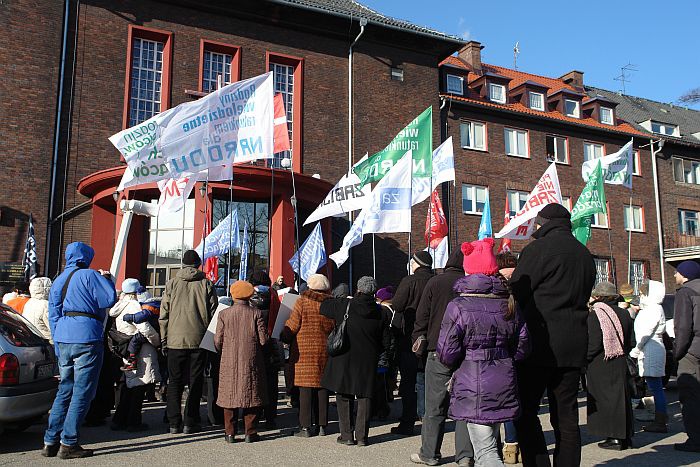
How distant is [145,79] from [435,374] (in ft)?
53.1

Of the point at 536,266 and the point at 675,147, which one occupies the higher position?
the point at 675,147

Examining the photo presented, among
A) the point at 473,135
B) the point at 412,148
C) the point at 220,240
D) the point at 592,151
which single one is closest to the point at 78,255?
the point at 412,148

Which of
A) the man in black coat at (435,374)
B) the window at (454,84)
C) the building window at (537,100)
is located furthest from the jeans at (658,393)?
the building window at (537,100)

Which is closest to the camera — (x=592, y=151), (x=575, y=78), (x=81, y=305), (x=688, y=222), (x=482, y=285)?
(x=482, y=285)

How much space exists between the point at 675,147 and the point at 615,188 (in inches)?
217

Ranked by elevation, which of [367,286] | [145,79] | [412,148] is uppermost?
[145,79]

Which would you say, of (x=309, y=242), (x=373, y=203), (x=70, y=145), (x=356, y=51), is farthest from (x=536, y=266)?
(x=356, y=51)

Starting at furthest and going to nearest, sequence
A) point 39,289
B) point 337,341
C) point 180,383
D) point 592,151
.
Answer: point 592,151, point 39,289, point 180,383, point 337,341

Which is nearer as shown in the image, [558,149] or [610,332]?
[610,332]

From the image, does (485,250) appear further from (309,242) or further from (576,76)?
(576,76)

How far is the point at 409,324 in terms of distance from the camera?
25.0ft

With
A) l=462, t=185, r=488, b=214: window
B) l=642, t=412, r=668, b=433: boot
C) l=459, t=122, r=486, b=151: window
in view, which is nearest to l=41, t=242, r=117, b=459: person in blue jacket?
l=642, t=412, r=668, b=433: boot

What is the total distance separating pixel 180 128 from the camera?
31.2ft

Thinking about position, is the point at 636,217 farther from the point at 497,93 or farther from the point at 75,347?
the point at 75,347
